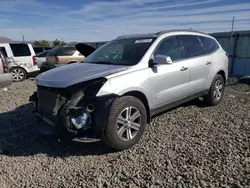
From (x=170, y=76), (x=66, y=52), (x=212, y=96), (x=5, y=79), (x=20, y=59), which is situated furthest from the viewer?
(x=66, y=52)

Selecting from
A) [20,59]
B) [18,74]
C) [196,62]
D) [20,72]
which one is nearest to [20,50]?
[20,59]

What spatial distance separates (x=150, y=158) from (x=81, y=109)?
118 centimetres

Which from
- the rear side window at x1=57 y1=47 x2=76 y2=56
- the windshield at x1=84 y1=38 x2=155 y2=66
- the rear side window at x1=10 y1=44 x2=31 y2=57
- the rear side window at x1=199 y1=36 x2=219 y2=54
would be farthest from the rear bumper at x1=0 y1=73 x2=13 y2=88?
the rear side window at x1=57 y1=47 x2=76 y2=56

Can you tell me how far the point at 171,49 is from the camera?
14.4 feet

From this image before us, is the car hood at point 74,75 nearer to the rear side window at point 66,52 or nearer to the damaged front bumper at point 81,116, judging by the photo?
the damaged front bumper at point 81,116

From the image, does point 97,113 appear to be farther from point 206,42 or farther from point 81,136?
point 206,42

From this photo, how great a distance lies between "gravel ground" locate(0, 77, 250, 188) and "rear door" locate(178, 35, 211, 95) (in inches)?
26.8

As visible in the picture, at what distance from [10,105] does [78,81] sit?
3917 mm

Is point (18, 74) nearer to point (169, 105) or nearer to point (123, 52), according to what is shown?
point (123, 52)

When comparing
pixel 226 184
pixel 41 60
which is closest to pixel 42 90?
pixel 226 184

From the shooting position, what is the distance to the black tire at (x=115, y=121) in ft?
10.7

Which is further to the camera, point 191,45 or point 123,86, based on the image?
point 191,45

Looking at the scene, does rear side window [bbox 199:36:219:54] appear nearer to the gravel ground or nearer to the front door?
the front door

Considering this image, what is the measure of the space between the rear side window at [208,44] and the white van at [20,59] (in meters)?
8.50
